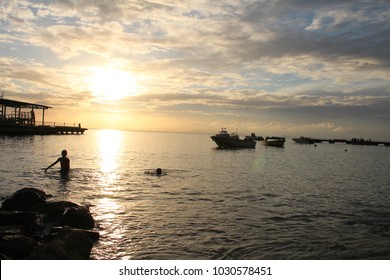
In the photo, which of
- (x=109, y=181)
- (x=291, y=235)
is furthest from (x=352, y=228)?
(x=109, y=181)

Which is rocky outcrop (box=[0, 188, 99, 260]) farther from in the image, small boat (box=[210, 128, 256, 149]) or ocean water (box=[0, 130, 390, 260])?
small boat (box=[210, 128, 256, 149])

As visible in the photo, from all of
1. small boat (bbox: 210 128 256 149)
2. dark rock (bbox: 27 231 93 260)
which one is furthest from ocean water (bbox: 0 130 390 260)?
small boat (bbox: 210 128 256 149)

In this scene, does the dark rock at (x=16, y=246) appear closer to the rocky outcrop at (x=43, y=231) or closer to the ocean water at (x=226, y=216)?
the rocky outcrop at (x=43, y=231)

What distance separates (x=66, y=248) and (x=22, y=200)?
7.07 metres

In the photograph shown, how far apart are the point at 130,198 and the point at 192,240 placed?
8.14 metres

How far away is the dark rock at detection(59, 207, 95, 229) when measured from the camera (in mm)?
11500

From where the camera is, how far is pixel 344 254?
10.4 metres

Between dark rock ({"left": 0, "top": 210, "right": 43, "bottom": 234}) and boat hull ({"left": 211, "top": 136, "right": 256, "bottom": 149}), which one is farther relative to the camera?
boat hull ({"left": 211, "top": 136, "right": 256, "bottom": 149})

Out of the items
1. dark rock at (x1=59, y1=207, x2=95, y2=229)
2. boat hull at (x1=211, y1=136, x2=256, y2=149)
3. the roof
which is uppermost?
the roof

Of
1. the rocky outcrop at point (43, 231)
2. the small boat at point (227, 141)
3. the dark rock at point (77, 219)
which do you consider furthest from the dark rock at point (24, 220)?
the small boat at point (227, 141)

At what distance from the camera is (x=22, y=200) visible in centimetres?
1395

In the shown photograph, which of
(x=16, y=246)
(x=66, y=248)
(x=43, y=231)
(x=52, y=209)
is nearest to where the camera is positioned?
(x=66, y=248)

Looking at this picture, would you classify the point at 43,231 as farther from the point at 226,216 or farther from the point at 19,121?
the point at 19,121

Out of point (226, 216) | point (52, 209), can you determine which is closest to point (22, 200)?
point (52, 209)
